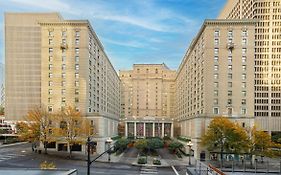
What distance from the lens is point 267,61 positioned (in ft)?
404

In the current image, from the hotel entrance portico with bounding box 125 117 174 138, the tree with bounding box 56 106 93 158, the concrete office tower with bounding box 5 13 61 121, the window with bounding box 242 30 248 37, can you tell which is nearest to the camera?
the tree with bounding box 56 106 93 158

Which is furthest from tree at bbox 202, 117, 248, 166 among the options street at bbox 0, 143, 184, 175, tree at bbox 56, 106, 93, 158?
tree at bbox 56, 106, 93, 158

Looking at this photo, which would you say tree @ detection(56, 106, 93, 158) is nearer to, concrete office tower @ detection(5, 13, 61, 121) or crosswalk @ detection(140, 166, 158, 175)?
crosswalk @ detection(140, 166, 158, 175)

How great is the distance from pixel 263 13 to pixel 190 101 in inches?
2538

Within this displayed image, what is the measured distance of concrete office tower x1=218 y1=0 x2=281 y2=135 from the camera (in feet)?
392

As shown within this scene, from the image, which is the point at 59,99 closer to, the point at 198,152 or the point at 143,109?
the point at 198,152

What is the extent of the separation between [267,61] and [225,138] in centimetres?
8243

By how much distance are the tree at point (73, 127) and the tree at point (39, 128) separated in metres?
2.90

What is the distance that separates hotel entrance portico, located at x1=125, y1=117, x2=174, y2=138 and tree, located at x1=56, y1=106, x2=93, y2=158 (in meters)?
Answer: 64.3

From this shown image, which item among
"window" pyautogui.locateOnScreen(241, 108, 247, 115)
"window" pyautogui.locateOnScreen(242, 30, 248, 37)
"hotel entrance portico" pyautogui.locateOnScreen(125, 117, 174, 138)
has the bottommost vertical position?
"hotel entrance portico" pyautogui.locateOnScreen(125, 117, 174, 138)

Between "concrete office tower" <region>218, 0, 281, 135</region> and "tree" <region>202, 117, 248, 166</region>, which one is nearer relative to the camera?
"tree" <region>202, 117, 248, 166</region>

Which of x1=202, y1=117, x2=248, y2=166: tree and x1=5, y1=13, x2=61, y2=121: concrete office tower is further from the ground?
x1=5, y1=13, x2=61, y2=121: concrete office tower

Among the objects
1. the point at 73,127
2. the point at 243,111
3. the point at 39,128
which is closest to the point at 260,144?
the point at 243,111

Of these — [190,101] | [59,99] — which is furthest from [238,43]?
[59,99]
